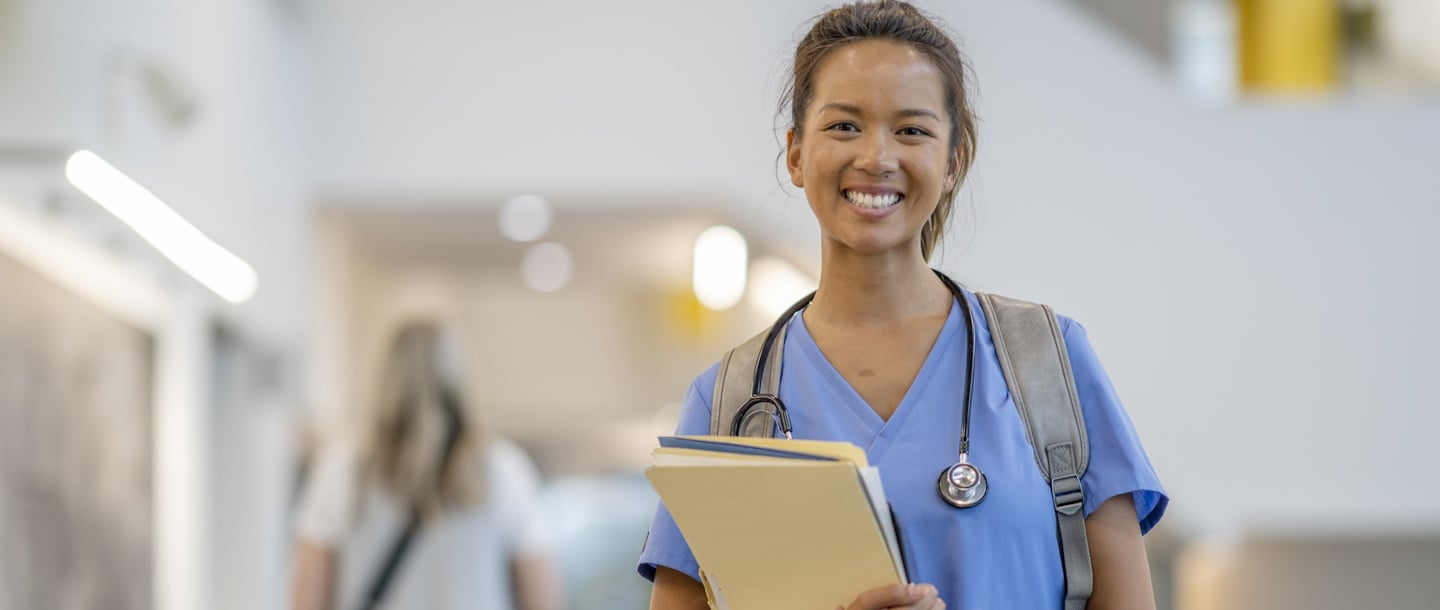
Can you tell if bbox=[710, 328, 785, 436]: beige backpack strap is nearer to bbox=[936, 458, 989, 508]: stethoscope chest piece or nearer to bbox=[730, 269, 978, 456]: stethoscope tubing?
bbox=[730, 269, 978, 456]: stethoscope tubing

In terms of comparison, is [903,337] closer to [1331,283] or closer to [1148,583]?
[1148,583]

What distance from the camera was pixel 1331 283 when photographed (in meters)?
7.02

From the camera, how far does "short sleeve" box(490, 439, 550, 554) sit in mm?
3830

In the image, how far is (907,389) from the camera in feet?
5.10

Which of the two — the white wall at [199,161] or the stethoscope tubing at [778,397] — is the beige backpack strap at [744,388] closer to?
the stethoscope tubing at [778,397]

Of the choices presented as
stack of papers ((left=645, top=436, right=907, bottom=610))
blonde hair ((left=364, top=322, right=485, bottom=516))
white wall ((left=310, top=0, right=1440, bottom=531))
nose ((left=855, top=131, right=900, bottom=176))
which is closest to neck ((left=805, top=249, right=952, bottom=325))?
nose ((left=855, top=131, right=900, bottom=176))

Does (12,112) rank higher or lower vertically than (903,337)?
higher

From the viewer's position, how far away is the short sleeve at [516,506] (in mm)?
3830

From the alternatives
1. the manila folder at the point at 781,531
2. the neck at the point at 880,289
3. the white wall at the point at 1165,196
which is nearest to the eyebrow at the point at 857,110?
the neck at the point at 880,289

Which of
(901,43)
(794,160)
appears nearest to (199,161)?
(794,160)

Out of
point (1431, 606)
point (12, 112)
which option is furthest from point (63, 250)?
point (1431, 606)

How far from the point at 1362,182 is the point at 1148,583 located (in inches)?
238

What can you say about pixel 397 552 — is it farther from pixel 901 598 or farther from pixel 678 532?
pixel 901 598

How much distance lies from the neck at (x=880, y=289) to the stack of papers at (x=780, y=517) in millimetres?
237
